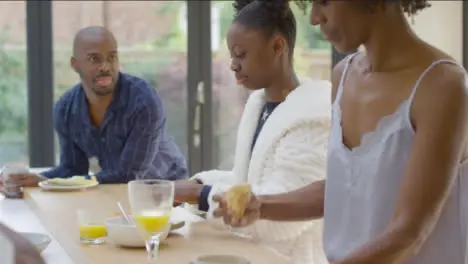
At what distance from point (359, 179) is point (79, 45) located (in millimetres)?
2101

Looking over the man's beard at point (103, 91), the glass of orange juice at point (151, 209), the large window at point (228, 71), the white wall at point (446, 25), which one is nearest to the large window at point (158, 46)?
the large window at point (228, 71)

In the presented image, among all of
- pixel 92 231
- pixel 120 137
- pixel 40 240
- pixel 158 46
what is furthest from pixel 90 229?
pixel 158 46

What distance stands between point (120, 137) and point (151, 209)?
5.06ft

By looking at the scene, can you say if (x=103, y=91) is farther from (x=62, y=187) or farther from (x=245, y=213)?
(x=245, y=213)

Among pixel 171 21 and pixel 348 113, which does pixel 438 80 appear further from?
pixel 171 21

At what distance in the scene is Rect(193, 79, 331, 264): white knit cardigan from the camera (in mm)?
2254

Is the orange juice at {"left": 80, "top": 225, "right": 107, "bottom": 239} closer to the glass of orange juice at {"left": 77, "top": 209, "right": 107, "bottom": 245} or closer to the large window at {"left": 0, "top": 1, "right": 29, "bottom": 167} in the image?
the glass of orange juice at {"left": 77, "top": 209, "right": 107, "bottom": 245}

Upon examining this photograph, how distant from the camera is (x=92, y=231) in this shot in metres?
2.02

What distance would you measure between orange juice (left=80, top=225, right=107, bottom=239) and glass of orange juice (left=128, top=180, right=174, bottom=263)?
0.24m

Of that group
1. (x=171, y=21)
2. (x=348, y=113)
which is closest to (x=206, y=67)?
(x=171, y=21)

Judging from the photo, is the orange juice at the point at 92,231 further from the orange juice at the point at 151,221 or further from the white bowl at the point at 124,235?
the orange juice at the point at 151,221

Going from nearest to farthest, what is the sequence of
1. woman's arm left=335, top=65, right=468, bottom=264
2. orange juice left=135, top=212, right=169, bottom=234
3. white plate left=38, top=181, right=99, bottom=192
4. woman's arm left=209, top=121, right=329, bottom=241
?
woman's arm left=335, top=65, right=468, bottom=264 < orange juice left=135, top=212, right=169, bottom=234 < woman's arm left=209, top=121, right=329, bottom=241 < white plate left=38, top=181, right=99, bottom=192

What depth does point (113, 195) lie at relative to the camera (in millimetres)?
2758

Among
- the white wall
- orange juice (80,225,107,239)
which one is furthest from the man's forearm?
the white wall
